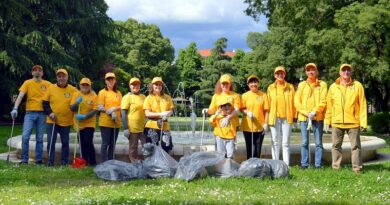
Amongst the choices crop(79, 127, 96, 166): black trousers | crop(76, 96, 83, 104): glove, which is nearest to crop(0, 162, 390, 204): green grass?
crop(79, 127, 96, 166): black trousers

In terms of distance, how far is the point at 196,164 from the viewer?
745 cm

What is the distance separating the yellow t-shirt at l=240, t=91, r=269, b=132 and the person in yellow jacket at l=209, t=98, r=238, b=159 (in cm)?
19

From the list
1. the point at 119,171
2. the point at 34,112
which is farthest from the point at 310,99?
the point at 34,112

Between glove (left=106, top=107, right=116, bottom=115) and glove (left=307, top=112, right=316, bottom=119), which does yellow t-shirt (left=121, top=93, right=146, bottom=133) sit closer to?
glove (left=106, top=107, right=116, bottom=115)

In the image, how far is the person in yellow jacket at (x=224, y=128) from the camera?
8180mm

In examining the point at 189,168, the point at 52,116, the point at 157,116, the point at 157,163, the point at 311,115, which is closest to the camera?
the point at 189,168

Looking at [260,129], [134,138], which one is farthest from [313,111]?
[134,138]

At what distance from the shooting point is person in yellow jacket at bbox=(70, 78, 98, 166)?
28.9 feet

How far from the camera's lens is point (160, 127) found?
333 inches

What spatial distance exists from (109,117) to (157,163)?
1.42 m

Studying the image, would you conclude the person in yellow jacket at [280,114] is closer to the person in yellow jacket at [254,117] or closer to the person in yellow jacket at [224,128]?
the person in yellow jacket at [254,117]

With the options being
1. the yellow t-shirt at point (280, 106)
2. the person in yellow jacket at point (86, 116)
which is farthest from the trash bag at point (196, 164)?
→ the person in yellow jacket at point (86, 116)

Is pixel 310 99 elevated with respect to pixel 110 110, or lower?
elevated

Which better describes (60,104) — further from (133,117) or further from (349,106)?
(349,106)
